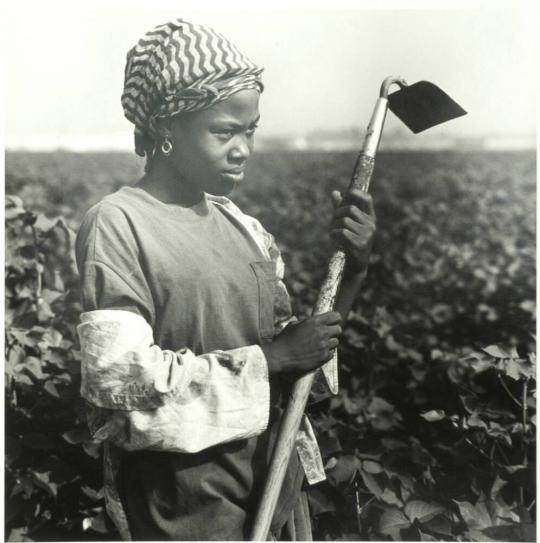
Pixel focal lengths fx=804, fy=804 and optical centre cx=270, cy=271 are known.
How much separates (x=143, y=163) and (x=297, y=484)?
78 centimetres

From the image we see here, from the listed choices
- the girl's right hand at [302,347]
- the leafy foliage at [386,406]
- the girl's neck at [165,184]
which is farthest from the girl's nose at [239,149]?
the leafy foliage at [386,406]

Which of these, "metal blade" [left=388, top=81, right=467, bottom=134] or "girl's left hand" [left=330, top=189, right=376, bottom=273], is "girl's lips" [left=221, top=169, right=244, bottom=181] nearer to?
"girl's left hand" [left=330, top=189, right=376, bottom=273]

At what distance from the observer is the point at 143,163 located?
1.79 meters

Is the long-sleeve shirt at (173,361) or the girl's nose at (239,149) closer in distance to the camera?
the long-sleeve shirt at (173,361)

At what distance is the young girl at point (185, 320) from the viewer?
1.47 m

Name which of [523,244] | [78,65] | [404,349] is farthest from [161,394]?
[523,244]

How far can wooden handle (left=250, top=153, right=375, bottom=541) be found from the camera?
1.58 m

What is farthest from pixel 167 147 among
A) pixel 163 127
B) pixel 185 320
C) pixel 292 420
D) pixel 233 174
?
pixel 292 420

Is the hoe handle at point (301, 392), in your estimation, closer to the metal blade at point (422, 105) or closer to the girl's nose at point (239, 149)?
the metal blade at point (422, 105)

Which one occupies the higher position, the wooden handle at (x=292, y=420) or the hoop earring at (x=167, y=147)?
the hoop earring at (x=167, y=147)

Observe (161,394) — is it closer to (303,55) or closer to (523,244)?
(303,55)

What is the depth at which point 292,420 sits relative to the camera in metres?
1.60

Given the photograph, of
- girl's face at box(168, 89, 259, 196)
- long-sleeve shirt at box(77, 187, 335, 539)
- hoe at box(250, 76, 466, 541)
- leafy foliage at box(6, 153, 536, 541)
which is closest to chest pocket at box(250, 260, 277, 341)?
long-sleeve shirt at box(77, 187, 335, 539)

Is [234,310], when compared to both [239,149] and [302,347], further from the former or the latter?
[239,149]
